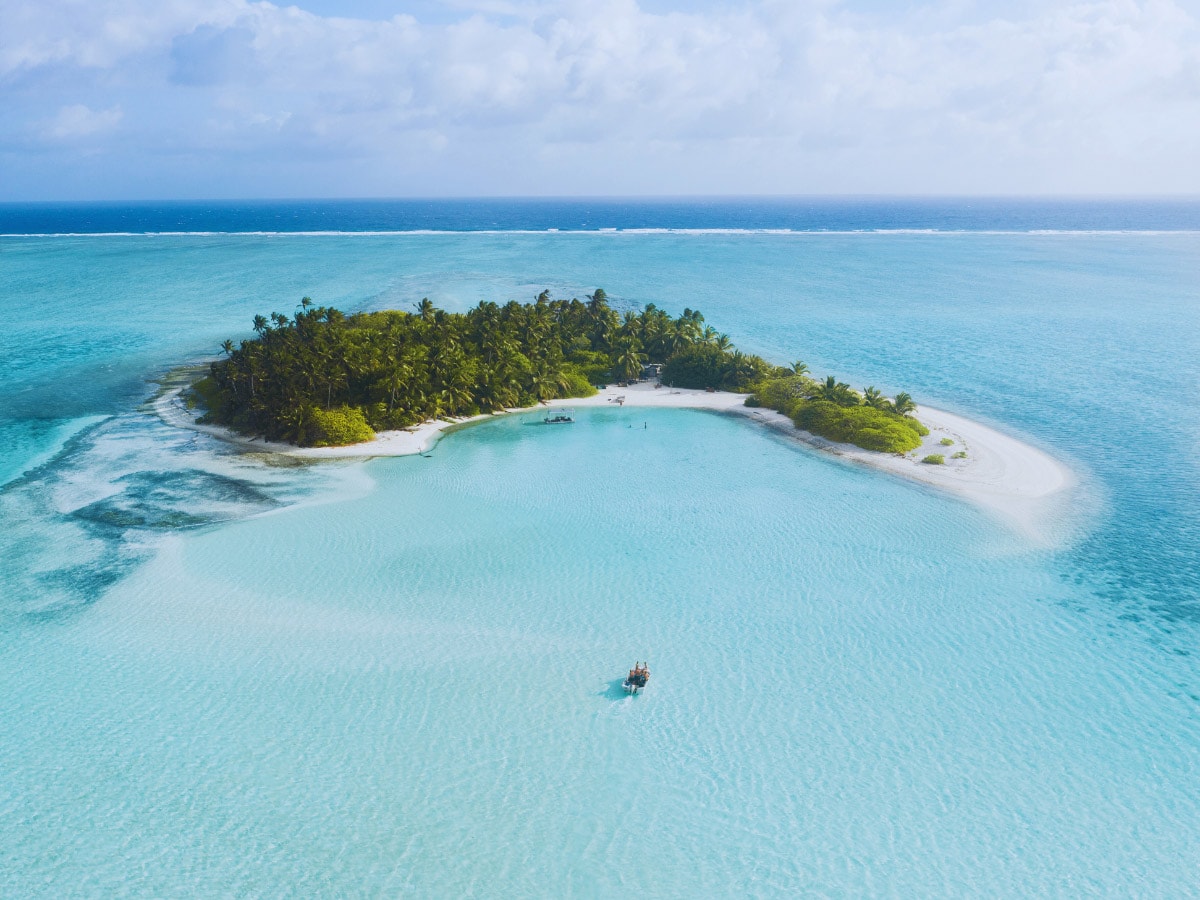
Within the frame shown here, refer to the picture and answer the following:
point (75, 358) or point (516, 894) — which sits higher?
point (75, 358)

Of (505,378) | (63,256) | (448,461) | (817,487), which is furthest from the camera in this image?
(63,256)

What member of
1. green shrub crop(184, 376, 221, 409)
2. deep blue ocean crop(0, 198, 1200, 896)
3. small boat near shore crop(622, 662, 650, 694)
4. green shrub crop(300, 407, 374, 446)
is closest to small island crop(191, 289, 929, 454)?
green shrub crop(300, 407, 374, 446)

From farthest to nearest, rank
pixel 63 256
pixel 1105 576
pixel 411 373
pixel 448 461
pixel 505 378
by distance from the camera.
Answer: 1. pixel 63 256
2. pixel 505 378
3. pixel 411 373
4. pixel 448 461
5. pixel 1105 576

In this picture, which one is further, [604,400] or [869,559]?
[604,400]

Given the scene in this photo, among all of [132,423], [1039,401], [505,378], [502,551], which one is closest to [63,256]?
[132,423]

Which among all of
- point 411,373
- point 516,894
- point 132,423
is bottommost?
point 516,894

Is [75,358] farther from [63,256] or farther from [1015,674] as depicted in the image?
[63,256]

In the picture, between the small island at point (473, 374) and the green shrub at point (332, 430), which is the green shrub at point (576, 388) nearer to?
the small island at point (473, 374)
